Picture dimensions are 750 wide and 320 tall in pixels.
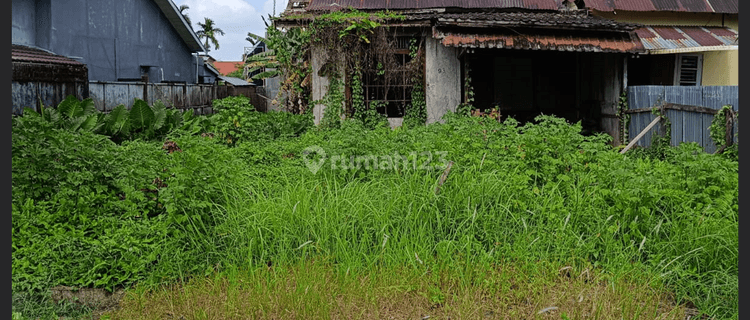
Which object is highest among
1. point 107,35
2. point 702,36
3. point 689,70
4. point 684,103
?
point 107,35

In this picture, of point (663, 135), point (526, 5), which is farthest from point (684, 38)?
point (663, 135)

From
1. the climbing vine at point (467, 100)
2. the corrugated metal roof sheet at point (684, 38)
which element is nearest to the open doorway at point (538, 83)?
the corrugated metal roof sheet at point (684, 38)

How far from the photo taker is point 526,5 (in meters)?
13.6

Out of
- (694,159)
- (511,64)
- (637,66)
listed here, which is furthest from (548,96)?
(694,159)

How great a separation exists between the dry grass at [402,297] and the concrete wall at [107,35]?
12.6 metres

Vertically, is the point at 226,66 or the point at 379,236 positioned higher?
the point at 226,66

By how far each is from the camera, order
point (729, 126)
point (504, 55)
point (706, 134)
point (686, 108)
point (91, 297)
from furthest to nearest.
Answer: point (504, 55) < point (686, 108) < point (706, 134) < point (729, 126) < point (91, 297)

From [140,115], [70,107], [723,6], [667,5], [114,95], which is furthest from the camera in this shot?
[723,6]

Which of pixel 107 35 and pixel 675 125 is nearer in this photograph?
pixel 675 125

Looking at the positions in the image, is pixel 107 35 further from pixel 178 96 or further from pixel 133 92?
pixel 133 92

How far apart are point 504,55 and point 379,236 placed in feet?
31.5

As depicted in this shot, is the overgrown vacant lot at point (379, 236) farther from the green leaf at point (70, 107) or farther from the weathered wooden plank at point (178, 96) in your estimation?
the weathered wooden plank at point (178, 96)

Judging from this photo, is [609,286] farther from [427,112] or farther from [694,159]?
[427,112]

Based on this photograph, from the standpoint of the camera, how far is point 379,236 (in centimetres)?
495
